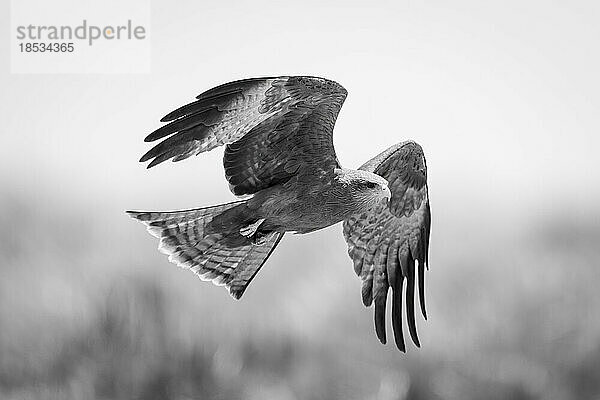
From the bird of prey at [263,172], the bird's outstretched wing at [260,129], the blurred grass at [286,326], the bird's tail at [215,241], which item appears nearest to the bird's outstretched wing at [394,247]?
the bird of prey at [263,172]

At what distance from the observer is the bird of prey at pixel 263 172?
1.61 metres

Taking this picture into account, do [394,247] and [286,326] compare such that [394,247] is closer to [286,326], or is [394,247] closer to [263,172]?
[263,172]

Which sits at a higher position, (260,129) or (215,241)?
(260,129)

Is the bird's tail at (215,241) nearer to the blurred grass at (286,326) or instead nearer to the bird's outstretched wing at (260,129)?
the bird's outstretched wing at (260,129)

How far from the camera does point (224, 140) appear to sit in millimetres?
1628

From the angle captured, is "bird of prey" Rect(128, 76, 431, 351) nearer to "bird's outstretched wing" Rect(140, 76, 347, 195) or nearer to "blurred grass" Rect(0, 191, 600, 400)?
"bird's outstretched wing" Rect(140, 76, 347, 195)

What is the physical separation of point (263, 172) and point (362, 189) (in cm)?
22

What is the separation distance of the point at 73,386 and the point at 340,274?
4.02 feet

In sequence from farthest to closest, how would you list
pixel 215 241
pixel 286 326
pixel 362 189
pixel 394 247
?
pixel 286 326
pixel 394 247
pixel 215 241
pixel 362 189

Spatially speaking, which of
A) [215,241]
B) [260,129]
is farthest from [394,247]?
[260,129]

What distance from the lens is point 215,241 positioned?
1.89m

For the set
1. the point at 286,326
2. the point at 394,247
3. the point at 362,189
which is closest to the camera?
the point at 362,189

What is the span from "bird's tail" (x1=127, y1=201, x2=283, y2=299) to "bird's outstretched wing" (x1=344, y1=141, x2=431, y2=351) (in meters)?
0.31

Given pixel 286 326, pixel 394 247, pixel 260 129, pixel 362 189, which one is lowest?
pixel 286 326
